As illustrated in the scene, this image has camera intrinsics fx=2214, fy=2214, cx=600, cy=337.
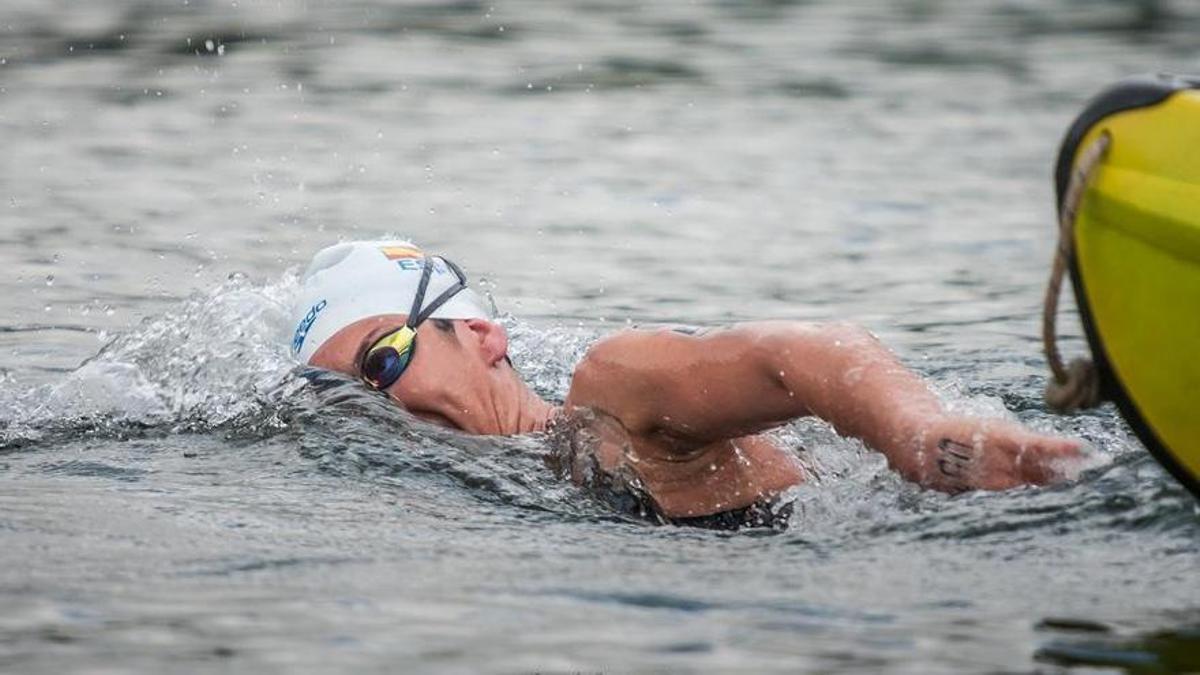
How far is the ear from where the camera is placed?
6707 millimetres

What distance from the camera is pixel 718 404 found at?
5.74 m

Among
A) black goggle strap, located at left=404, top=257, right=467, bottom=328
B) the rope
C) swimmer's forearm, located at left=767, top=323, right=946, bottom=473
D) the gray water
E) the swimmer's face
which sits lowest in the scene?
the gray water

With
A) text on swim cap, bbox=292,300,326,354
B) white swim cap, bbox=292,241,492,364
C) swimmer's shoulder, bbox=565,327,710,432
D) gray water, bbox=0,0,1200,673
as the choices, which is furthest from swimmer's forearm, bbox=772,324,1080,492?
text on swim cap, bbox=292,300,326,354

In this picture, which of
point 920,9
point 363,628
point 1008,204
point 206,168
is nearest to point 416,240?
point 206,168

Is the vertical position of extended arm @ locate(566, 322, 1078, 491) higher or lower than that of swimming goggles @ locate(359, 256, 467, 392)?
higher

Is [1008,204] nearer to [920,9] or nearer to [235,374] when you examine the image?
[235,374]

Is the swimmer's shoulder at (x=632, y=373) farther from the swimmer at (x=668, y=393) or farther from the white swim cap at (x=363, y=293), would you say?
the white swim cap at (x=363, y=293)

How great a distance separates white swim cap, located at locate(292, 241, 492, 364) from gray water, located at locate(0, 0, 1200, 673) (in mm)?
212

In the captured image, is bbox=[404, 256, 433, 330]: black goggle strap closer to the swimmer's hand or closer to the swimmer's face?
the swimmer's face

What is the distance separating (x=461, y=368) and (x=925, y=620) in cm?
214

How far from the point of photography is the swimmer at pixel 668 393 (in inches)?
203

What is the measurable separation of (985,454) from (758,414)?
816mm

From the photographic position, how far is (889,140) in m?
15.4

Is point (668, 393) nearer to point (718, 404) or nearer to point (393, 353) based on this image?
point (718, 404)
